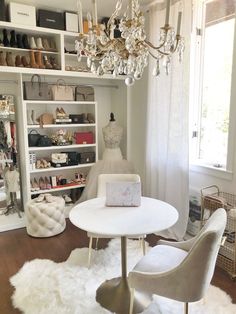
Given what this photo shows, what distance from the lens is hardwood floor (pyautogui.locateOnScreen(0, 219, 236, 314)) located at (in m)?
2.11

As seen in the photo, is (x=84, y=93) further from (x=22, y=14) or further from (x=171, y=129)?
(x=171, y=129)

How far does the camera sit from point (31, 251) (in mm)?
2734

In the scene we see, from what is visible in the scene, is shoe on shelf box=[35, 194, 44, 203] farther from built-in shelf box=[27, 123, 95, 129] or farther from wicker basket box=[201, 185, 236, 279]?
wicker basket box=[201, 185, 236, 279]

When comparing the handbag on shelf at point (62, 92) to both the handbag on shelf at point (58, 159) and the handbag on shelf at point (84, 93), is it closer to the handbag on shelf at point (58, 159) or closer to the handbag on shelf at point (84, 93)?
the handbag on shelf at point (84, 93)

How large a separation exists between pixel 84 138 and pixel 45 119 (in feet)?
1.81

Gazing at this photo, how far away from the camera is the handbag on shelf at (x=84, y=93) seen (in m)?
3.50

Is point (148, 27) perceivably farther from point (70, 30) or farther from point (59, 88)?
point (59, 88)

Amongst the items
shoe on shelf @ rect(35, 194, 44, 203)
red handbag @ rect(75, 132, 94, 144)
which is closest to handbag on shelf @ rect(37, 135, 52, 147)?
red handbag @ rect(75, 132, 94, 144)

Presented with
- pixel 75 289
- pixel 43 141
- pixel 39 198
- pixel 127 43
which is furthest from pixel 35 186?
pixel 127 43

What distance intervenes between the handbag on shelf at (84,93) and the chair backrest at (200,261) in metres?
2.55

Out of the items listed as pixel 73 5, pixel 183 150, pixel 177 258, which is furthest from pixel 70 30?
pixel 177 258

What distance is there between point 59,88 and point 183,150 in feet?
5.54

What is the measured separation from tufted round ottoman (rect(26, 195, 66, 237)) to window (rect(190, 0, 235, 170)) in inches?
65.1

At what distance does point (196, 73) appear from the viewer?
2.88 metres
